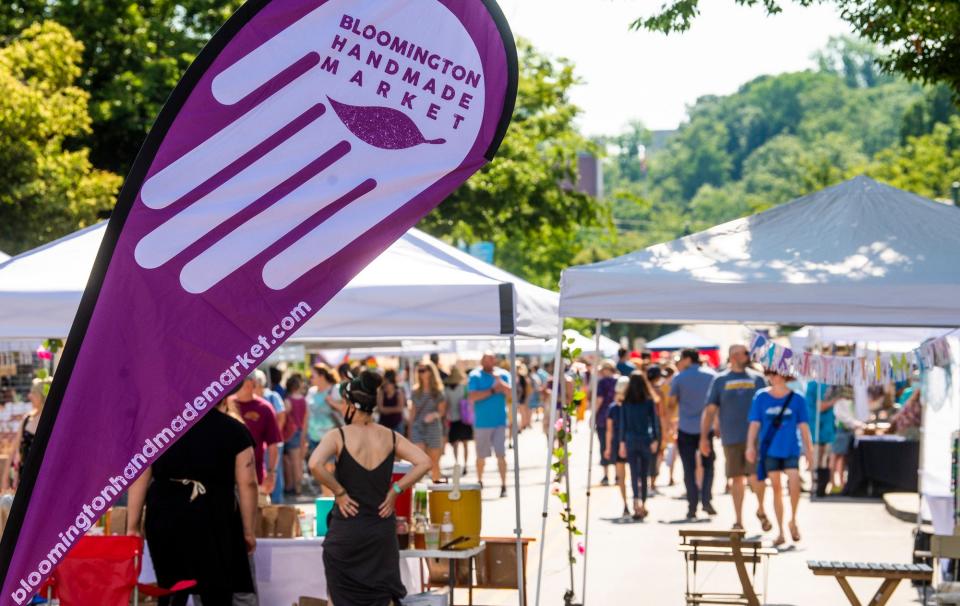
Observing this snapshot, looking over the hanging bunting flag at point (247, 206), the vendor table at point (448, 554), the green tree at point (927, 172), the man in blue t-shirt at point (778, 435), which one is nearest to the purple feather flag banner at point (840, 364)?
the man in blue t-shirt at point (778, 435)

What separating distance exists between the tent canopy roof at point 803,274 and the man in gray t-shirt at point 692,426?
7.02 m

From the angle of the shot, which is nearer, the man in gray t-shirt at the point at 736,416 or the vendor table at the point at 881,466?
the man in gray t-shirt at the point at 736,416

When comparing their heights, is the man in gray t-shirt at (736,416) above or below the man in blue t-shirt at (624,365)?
below

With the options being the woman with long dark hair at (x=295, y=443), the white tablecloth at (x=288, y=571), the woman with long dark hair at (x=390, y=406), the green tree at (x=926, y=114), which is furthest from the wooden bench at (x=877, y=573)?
the green tree at (x=926, y=114)

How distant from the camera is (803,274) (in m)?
8.21

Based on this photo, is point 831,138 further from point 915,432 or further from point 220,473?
point 220,473

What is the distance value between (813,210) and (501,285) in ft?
8.24

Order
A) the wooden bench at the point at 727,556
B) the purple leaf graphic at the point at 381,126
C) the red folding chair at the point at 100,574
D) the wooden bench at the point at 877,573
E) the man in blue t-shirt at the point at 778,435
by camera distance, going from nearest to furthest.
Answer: the purple leaf graphic at the point at 381,126
the red folding chair at the point at 100,574
the wooden bench at the point at 877,573
the wooden bench at the point at 727,556
the man in blue t-shirt at the point at 778,435

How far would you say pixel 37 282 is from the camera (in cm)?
816

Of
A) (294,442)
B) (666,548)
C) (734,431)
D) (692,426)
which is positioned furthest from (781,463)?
(294,442)

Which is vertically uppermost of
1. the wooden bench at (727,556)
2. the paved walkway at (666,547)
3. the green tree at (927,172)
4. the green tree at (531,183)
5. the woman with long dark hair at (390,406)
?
the green tree at (927,172)

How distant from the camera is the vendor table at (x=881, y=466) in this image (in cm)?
1962

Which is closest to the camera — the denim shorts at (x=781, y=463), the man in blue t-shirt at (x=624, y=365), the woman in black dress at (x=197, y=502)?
the woman in black dress at (x=197, y=502)

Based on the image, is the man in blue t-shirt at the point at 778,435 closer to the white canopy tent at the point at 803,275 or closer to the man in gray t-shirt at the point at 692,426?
the man in gray t-shirt at the point at 692,426
